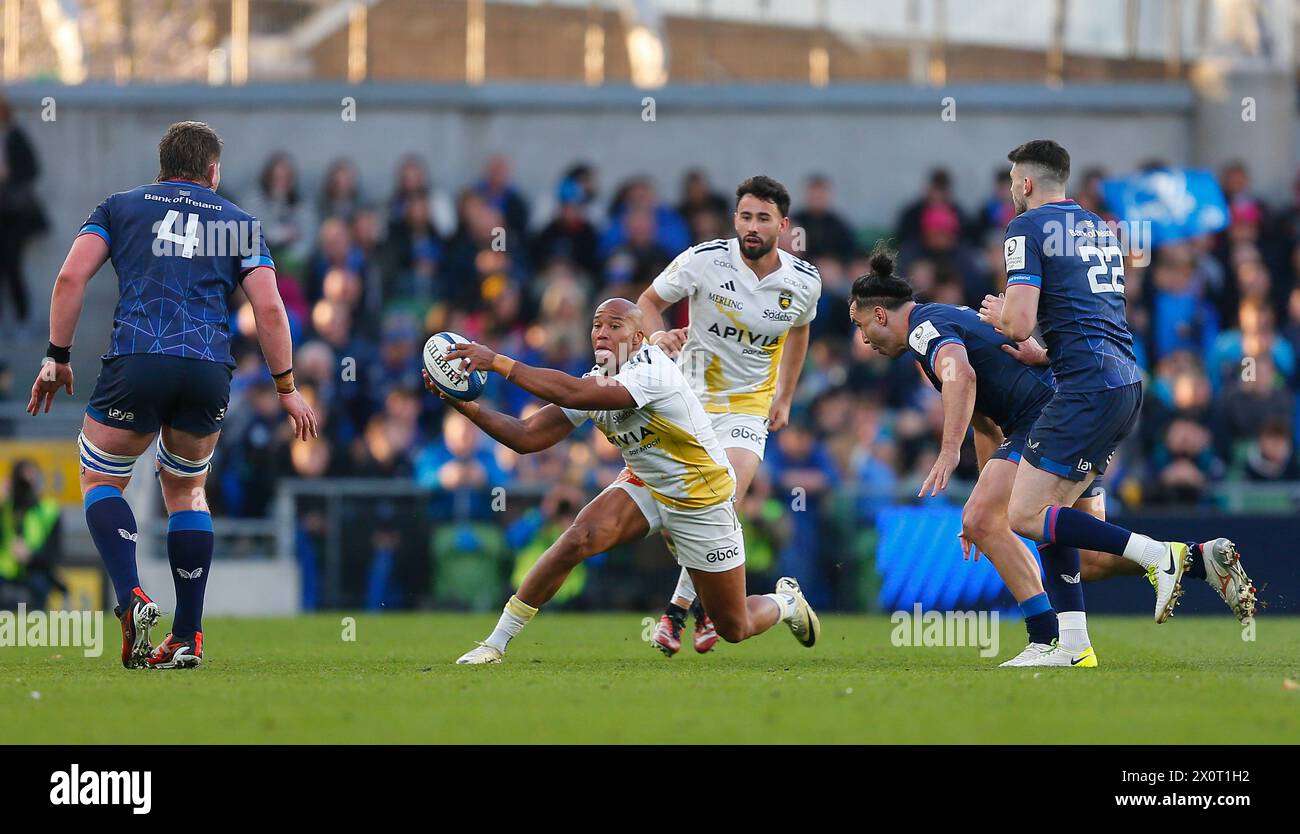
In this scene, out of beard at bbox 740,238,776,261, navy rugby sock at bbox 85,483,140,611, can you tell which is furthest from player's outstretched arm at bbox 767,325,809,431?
navy rugby sock at bbox 85,483,140,611

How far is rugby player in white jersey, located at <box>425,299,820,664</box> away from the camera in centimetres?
816

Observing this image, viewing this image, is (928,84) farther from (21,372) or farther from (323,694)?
(323,694)

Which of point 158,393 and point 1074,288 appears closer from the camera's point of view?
point 158,393

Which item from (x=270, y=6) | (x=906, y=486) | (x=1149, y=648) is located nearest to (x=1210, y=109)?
(x=906, y=486)

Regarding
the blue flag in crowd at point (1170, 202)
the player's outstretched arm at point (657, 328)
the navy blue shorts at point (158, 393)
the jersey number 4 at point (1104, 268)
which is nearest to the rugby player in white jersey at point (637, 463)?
the player's outstretched arm at point (657, 328)

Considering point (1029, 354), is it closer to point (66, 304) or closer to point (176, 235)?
point (176, 235)

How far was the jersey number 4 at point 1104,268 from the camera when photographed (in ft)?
29.1

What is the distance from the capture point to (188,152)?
346 inches

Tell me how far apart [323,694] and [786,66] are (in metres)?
15.7

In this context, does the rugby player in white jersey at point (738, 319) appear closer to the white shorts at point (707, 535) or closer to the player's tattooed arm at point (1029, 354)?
the white shorts at point (707, 535)

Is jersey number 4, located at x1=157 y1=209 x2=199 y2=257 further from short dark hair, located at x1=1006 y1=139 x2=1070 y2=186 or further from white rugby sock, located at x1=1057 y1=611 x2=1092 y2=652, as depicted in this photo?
white rugby sock, located at x1=1057 y1=611 x2=1092 y2=652

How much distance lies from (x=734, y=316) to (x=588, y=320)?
27.2ft
